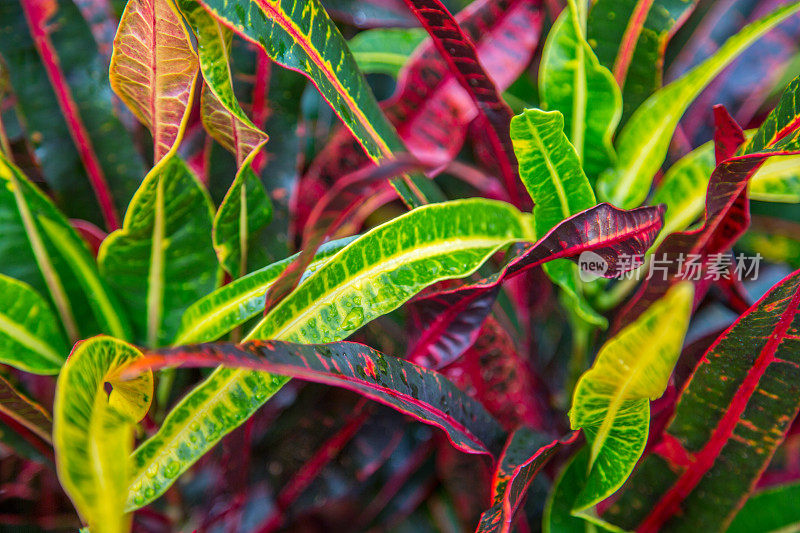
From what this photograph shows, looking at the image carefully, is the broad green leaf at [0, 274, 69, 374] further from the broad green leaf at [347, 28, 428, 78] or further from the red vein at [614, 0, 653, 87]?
the red vein at [614, 0, 653, 87]

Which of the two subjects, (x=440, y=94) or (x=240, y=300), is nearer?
(x=240, y=300)

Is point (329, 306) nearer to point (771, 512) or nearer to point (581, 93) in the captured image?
point (581, 93)

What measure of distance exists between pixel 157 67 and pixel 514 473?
403 mm

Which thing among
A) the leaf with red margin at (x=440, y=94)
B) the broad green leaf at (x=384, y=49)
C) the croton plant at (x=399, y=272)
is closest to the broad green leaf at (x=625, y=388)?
the croton plant at (x=399, y=272)

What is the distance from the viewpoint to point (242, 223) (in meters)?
0.51

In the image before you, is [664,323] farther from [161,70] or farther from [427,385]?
[161,70]

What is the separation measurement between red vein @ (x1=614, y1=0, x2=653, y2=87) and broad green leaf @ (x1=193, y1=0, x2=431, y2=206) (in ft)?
0.84

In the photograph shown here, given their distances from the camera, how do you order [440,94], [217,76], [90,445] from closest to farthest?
[90,445], [217,76], [440,94]

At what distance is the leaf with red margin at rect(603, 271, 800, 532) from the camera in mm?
432

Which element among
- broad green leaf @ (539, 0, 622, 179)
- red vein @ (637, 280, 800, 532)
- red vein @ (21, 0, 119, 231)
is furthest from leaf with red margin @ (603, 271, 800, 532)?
red vein @ (21, 0, 119, 231)

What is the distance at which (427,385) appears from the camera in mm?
426

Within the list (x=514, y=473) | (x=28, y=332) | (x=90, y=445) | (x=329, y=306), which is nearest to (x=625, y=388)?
(x=514, y=473)

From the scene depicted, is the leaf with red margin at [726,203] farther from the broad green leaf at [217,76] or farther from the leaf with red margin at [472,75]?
the broad green leaf at [217,76]

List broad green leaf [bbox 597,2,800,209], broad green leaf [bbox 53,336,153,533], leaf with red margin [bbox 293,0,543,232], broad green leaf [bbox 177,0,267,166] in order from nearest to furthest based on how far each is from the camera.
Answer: broad green leaf [bbox 53,336,153,533], broad green leaf [bbox 177,0,267,166], broad green leaf [bbox 597,2,800,209], leaf with red margin [bbox 293,0,543,232]
